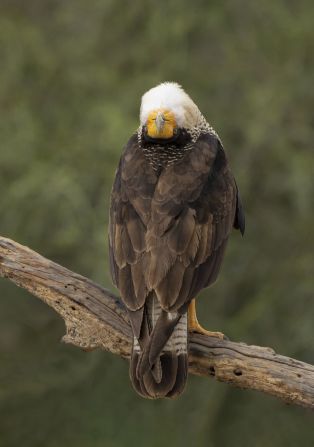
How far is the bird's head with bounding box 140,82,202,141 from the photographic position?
6.89 meters

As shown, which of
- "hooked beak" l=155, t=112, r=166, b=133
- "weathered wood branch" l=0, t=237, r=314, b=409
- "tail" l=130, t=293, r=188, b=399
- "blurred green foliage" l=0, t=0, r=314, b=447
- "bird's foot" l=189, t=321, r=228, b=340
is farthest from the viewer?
"blurred green foliage" l=0, t=0, r=314, b=447

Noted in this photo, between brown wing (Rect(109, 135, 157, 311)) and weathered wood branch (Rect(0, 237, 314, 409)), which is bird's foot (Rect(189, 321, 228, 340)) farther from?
brown wing (Rect(109, 135, 157, 311))

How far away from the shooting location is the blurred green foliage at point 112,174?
10.6m

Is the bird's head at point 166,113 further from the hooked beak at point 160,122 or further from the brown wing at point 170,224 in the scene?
the brown wing at point 170,224

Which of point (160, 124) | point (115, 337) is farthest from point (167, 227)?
point (160, 124)

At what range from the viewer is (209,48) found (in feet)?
39.1

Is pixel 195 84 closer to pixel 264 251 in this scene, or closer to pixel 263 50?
pixel 263 50

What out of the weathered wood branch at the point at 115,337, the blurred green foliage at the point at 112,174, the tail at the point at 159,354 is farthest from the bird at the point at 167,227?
the blurred green foliage at the point at 112,174

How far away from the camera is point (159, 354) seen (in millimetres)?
5965

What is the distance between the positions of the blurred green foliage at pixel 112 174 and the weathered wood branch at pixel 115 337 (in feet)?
10.7

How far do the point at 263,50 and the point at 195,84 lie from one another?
0.74 m

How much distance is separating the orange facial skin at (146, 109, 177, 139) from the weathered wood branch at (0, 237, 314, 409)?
0.98 m

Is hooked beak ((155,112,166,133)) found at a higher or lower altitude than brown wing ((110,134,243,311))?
higher

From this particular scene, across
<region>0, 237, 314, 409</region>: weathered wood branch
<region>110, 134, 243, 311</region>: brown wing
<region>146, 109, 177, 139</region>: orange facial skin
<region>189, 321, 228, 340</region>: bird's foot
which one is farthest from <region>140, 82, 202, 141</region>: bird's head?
<region>189, 321, 228, 340</region>: bird's foot
